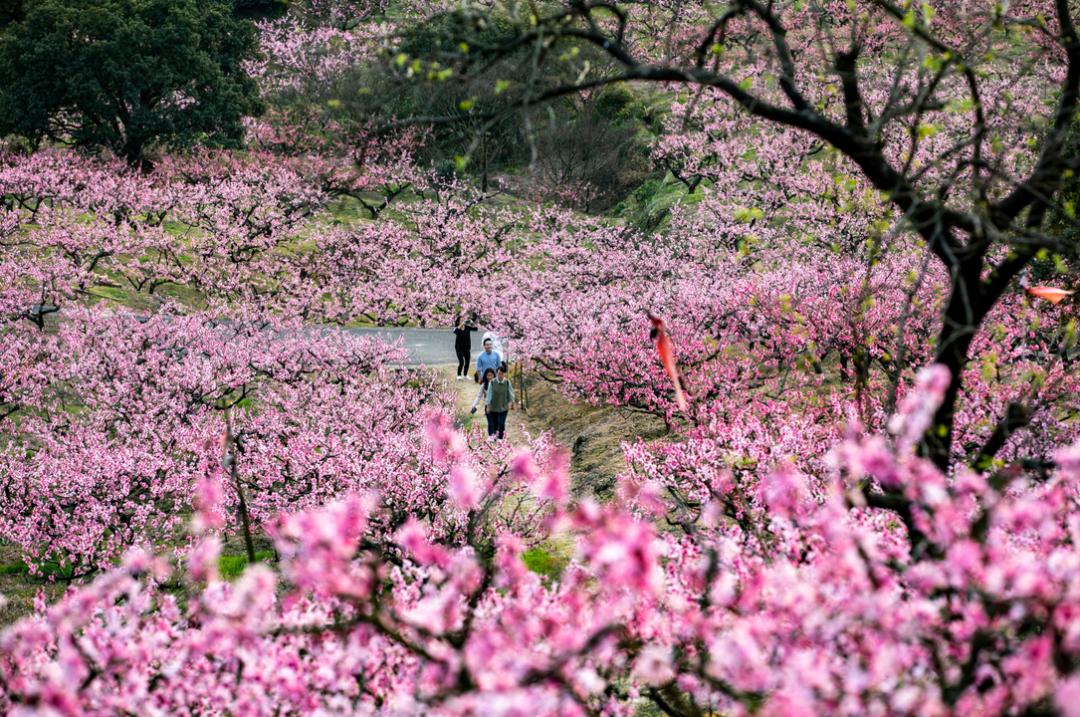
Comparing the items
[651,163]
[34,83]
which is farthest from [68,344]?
[651,163]

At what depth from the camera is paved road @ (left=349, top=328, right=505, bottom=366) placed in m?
27.4

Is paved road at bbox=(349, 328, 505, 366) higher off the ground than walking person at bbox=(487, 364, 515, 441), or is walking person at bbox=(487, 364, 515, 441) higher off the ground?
walking person at bbox=(487, 364, 515, 441)

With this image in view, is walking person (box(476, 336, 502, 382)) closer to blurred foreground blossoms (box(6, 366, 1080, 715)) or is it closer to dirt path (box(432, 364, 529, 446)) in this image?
dirt path (box(432, 364, 529, 446))

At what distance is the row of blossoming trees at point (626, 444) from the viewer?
387 centimetres

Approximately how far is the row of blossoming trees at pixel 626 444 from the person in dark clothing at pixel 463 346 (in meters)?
1.77

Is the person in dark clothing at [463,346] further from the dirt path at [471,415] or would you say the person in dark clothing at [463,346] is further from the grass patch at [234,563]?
the grass patch at [234,563]

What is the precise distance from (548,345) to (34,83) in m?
31.1

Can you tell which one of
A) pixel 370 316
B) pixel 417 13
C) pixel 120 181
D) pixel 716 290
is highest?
pixel 417 13

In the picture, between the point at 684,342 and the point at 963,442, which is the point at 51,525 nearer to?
the point at 684,342

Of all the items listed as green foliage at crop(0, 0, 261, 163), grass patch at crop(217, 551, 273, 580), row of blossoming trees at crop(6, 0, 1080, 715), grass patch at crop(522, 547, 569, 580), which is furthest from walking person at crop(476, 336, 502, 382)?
green foliage at crop(0, 0, 261, 163)

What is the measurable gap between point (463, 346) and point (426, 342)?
19.2ft

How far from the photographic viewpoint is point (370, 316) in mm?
33031

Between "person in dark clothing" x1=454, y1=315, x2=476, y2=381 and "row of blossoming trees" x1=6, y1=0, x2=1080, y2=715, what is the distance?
177 centimetres

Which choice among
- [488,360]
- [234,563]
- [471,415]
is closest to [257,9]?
[471,415]
